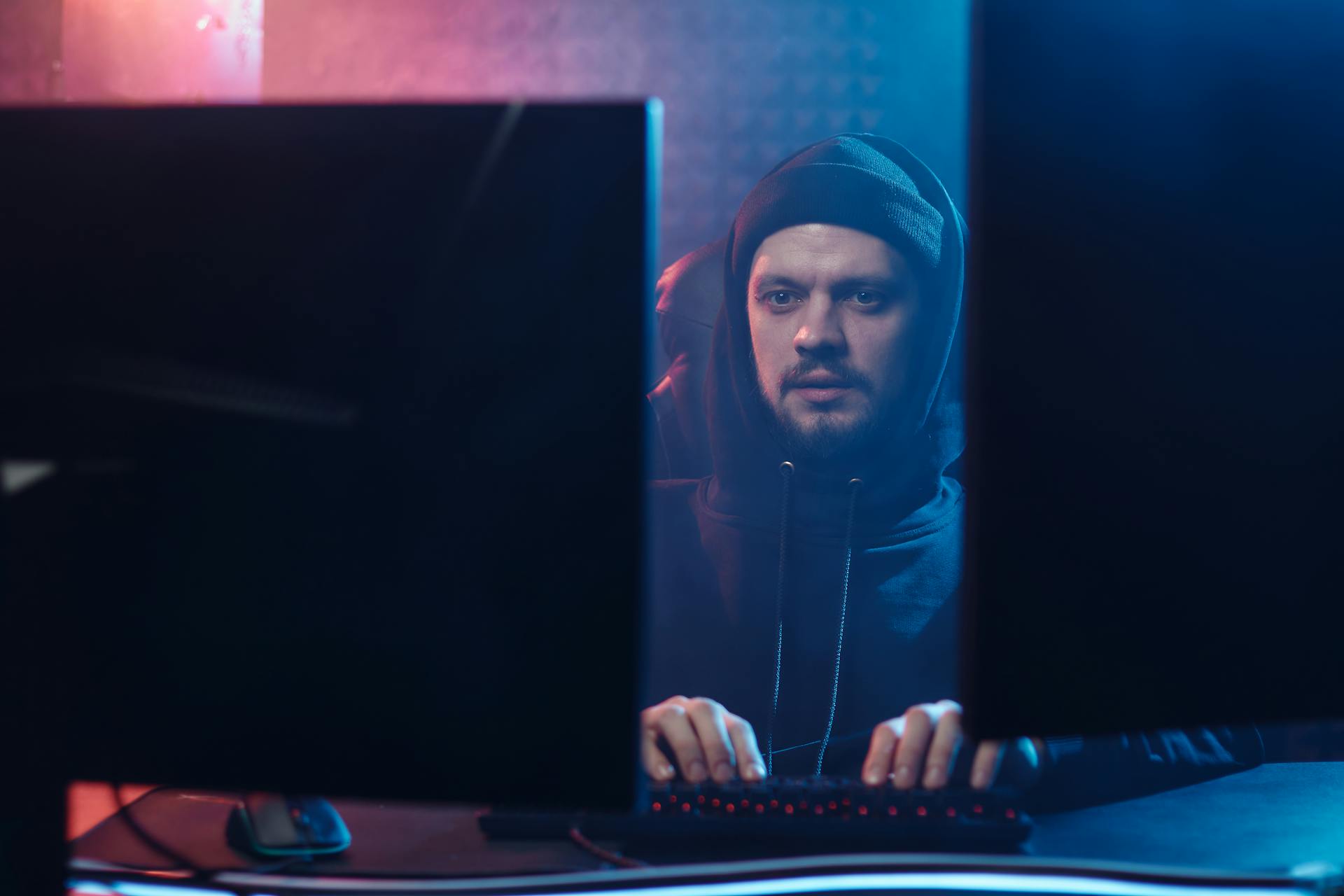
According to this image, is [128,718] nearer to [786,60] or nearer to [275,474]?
[275,474]

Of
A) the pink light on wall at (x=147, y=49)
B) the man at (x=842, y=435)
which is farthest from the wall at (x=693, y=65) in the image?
the pink light on wall at (x=147, y=49)

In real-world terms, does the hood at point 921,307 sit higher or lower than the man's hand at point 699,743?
higher

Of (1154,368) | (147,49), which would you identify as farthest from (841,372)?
(147,49)

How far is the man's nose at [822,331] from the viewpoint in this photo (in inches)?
59.2

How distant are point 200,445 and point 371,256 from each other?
0.50ft

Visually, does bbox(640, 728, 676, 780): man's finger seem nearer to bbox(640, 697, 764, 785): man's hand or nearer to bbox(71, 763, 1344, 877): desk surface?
bbox(640, 697, 764, 785): man's hand

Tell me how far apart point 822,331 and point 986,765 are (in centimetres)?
75

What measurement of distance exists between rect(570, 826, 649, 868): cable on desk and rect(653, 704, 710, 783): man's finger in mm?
202

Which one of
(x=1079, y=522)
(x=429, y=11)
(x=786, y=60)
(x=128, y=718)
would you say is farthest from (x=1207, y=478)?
(x=429, y=11)

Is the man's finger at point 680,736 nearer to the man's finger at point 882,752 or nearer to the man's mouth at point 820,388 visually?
the man's finger at point 882,752

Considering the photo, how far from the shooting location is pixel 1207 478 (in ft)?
2.03

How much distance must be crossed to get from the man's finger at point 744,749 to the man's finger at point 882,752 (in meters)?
0.12

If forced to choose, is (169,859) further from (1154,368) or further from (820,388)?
(820,388)

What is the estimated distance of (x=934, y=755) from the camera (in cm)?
98
